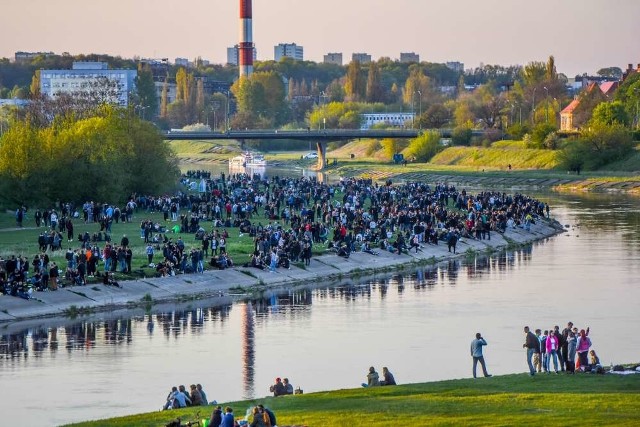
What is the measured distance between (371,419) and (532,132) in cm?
13183

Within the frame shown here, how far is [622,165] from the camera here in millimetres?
134500

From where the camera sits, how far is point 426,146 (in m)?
167

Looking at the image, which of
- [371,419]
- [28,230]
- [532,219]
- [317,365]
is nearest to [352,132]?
[532,219]

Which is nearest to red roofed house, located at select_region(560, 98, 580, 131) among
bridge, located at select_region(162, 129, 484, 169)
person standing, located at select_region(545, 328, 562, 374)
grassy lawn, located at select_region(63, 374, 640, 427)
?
bridge, located at select_region(162, 129, 484, 169)

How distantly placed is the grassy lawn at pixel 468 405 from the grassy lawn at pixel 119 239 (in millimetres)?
21662

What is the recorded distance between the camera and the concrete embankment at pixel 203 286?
4693cm

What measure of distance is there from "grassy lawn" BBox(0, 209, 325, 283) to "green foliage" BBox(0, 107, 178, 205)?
1905 millimetres

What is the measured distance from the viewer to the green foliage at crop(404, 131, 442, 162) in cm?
16675

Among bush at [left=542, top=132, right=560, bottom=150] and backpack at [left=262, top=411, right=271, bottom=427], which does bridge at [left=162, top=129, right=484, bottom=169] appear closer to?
bush at [left=542, top=132, right=560, bottom=150]

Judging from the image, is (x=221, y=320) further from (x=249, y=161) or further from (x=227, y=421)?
(x=249, y=161)

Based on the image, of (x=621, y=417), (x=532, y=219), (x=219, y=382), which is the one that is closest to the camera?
(x=621, y=417)

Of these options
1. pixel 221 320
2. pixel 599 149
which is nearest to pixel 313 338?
pixel 221 320

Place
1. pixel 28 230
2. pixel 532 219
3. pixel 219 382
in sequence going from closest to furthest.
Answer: pixel 219 382 → pixel 28 230 → pixel 532 219

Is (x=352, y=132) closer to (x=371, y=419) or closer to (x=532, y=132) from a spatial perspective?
(x=532, y=132)
